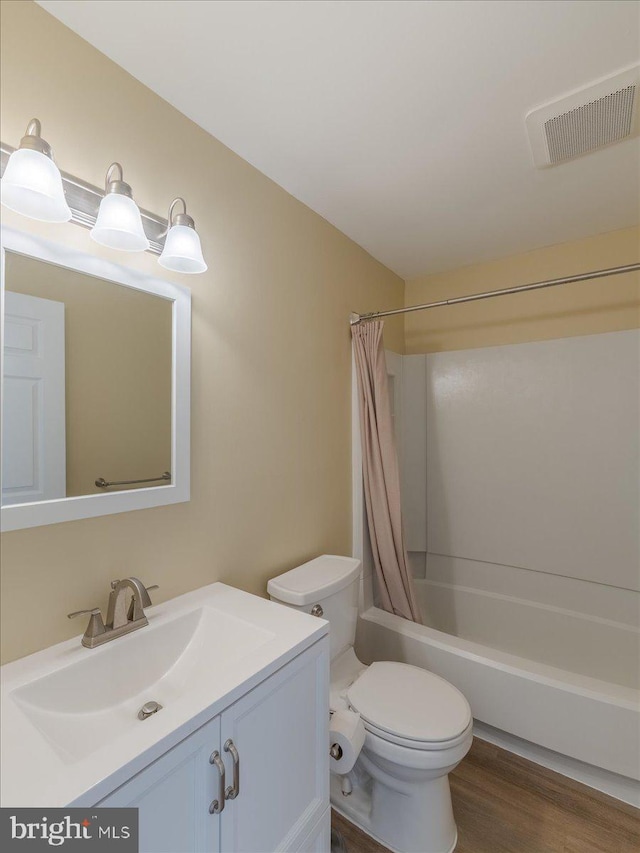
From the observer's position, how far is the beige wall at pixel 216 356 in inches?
39.6

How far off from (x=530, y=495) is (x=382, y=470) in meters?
0.89

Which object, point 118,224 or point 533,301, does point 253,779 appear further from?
point 533,301

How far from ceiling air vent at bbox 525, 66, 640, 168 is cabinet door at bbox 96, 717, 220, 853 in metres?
2.01

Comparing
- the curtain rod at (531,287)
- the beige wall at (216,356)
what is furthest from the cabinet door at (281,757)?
the curtain rod at (531,287)

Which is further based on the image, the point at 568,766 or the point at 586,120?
the point at 568,766

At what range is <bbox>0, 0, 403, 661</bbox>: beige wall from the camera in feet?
3.30

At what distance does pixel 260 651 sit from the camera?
1.02 metres

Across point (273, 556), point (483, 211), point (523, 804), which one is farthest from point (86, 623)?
point (483, 211)

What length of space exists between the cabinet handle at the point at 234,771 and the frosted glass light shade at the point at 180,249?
4.04 ft

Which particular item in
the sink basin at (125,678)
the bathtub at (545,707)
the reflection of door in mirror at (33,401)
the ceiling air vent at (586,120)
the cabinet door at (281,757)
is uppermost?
the ceiling air vent at (586,120)

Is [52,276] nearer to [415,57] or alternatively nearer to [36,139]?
[36,139]

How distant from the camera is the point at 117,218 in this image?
103cm

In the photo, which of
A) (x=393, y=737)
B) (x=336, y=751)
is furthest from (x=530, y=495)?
(x=336, y=751)

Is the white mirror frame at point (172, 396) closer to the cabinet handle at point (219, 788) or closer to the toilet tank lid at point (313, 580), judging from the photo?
the toilet tank lid at point (313, 580)
